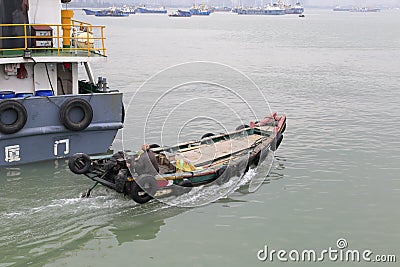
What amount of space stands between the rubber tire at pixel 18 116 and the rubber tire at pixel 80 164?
2313mm

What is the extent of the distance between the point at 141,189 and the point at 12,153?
4231 mm

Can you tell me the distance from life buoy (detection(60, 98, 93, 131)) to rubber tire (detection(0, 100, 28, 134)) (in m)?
0.98

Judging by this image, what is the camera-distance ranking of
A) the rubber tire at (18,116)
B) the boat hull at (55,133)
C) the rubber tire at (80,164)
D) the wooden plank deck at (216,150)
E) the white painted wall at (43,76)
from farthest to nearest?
the white painted wall at (43,76) → the wooden plank deck at (216,150) → the boat hull at (55,133) → the rubber tire at (18,116) → the rubber tire at (80,164)

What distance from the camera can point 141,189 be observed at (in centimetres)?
1163

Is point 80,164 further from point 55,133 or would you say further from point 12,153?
point 12,153

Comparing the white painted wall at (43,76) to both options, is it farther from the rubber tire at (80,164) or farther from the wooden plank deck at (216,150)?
the wooden plank deck at (216,150)

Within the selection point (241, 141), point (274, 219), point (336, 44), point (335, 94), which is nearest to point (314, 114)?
point (335, 94)

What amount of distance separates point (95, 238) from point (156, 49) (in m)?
42.9

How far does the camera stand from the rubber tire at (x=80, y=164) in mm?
11961

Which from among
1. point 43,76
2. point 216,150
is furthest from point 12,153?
point 216,150

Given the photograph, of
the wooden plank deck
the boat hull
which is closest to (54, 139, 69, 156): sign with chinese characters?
the boat hull

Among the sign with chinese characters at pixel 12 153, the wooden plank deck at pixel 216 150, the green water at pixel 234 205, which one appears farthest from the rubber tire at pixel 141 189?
the sign with chinese characters at pixel 12 153

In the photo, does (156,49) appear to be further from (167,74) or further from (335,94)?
(335,94)

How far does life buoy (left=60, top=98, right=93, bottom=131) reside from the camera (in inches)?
551
